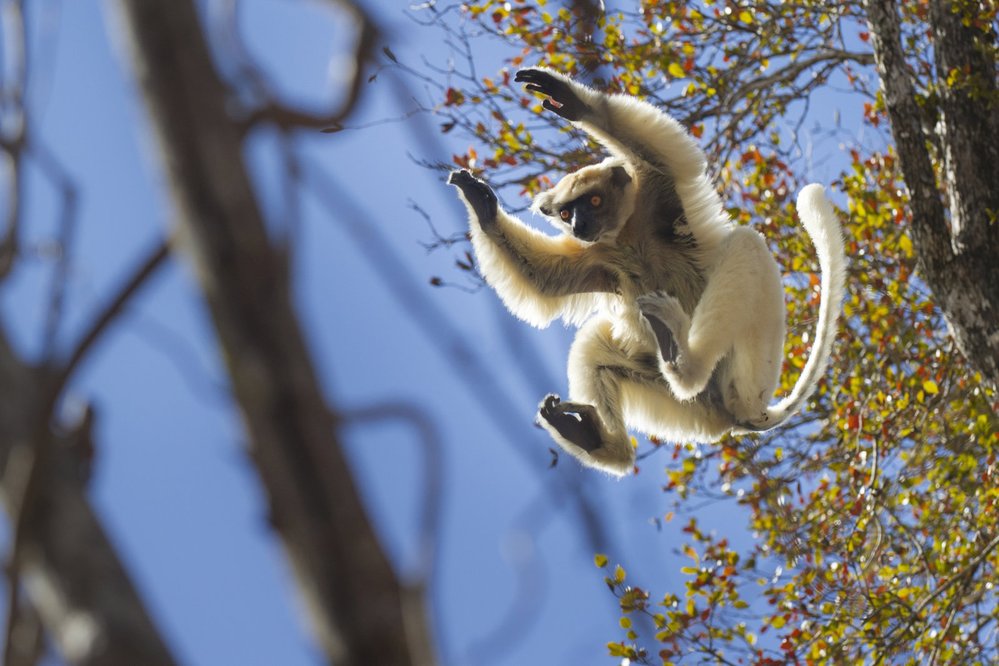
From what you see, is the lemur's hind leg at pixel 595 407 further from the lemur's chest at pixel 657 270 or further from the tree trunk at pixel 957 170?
the tree trunk at pixel 957 170

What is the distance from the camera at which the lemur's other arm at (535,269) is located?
22.5 feet

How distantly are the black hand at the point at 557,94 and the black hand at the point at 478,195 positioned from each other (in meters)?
0.68

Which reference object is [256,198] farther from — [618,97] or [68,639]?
[618,97]

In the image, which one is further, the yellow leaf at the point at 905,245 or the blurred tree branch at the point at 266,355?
the yellow leaf at the point at 905,245

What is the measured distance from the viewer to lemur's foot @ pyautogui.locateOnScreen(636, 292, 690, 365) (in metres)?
5.93

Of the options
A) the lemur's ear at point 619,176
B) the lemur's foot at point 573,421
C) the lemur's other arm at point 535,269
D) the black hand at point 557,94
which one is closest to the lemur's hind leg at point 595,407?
the lemur's foot at point 573,421

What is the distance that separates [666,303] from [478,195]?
1394mm

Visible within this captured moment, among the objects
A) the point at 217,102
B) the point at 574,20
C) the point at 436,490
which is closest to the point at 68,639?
the point at 436,490

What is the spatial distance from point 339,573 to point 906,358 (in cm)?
732

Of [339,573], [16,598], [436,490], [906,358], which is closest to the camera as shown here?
[339,573]

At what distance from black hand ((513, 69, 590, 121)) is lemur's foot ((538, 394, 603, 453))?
1.68 metres

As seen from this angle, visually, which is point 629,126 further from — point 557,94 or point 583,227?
point 583,227

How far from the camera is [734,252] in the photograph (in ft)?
20.3

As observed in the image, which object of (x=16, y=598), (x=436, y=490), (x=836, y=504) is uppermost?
Result: (x=836, y=504)
